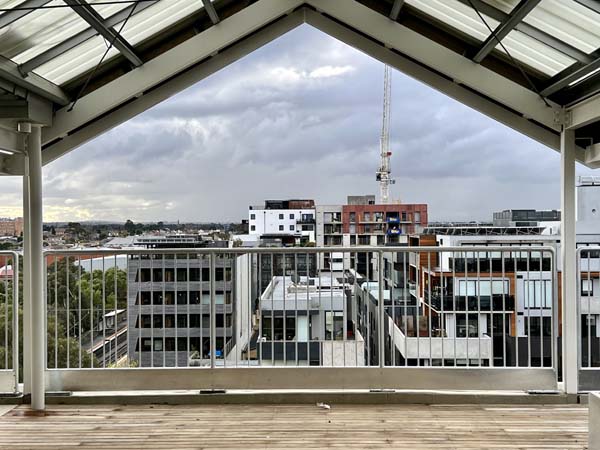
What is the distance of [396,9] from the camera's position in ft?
10.7

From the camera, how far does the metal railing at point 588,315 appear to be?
3.34 meters

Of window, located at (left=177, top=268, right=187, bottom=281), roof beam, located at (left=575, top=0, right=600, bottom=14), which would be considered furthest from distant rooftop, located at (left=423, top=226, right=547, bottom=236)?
window, located at (left=177, top=268, right=187, bottom=281)

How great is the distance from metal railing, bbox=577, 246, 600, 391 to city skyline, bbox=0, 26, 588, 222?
5.68 metres

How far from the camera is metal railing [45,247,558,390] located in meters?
3.43

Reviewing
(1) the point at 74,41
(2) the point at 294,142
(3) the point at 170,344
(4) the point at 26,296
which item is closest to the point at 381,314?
(3) the point at 170,344

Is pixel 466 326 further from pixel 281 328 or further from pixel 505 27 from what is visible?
pixel 505 27

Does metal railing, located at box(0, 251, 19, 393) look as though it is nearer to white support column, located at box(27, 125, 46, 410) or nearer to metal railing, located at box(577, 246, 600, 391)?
white support column, located at box(27, 125, 46, 410)

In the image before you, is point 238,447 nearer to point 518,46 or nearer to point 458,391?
point 458,391

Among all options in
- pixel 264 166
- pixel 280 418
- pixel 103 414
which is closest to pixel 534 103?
pixel 280 418

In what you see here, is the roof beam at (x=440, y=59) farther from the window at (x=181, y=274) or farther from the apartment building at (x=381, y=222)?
the window at (x=181, y=274)

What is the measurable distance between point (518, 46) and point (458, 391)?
2.60 meters

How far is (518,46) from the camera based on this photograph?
3.14m

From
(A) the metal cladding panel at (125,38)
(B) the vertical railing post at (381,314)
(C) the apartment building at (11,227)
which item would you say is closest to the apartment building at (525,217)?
(B) the vertical railing post at (381,314)

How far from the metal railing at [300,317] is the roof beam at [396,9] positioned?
5.83 ft
